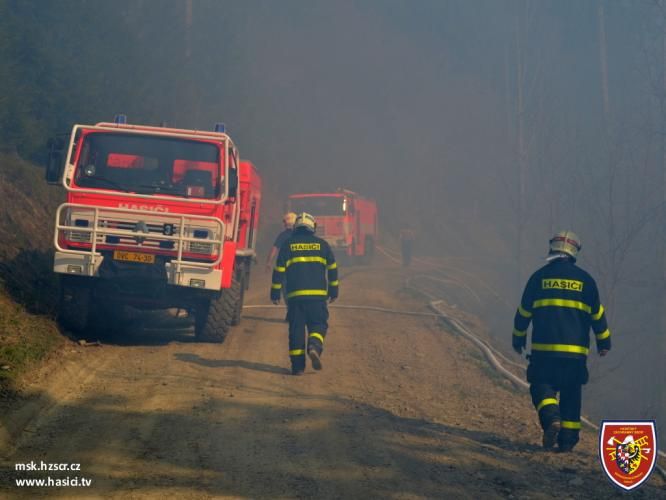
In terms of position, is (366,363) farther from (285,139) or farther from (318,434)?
(285,139)

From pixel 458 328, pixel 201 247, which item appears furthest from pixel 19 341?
pixel 458 328

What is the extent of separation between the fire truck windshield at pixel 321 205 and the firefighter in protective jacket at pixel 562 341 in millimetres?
22108

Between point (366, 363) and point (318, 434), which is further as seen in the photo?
point (366, 363)

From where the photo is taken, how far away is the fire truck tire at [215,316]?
11.0 metres

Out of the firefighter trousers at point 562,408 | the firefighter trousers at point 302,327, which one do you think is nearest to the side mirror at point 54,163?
the firefighter trousers at point 302,327

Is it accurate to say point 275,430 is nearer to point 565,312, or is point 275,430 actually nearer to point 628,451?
point 565,312

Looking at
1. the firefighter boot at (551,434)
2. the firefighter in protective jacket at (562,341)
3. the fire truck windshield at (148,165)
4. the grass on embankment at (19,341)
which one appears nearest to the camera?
the firefighter boot at (551,434)

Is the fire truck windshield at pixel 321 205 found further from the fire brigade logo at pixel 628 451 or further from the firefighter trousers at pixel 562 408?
the fire brigade logo at pixel 628 451

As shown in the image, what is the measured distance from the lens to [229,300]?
36.5 ft

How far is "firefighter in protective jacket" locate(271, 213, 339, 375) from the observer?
9.61 meters

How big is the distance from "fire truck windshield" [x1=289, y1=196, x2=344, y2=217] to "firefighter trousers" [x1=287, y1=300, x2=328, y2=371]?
19662mm

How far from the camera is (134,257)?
1002cm

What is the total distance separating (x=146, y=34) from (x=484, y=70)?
176 ft

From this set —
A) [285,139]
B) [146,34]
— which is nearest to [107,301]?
[146,34]
